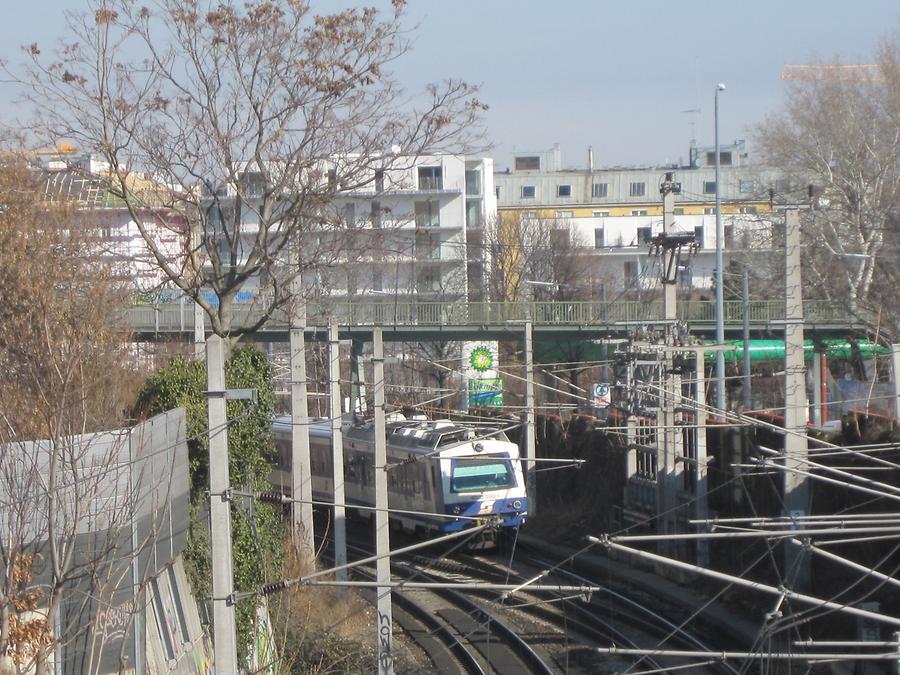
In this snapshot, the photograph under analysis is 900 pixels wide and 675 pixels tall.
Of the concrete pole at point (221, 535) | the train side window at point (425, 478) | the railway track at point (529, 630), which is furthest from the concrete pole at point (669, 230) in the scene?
the concrete pole at point (221, 535)

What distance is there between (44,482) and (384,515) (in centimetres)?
501

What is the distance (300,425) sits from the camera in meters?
18.9

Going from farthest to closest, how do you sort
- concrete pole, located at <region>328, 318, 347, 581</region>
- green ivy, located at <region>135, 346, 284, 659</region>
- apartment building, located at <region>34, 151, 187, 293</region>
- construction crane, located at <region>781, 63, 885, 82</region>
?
construction crane, located at <region>781, 63, 885, 82</region>
concrete pole, located at <region>328, 318, 347, 581</region>
apartment building, located at <region>34, 151, 187, 293</region>
green ivy, located at <region>135, 346, 284, 659</region>

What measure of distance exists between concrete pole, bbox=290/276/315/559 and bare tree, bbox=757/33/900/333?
1939cm

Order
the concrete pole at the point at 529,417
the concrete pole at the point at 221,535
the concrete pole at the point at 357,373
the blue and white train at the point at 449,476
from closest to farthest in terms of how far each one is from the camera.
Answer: the concrete pole at the point at 221,535 < the concrete pole at the point at 529,417 < the blue and white train at the point at 449,476 < the concrete pole at the point at 357,373

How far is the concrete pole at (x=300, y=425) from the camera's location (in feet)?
56.6

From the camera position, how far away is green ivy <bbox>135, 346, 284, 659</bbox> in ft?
46.3

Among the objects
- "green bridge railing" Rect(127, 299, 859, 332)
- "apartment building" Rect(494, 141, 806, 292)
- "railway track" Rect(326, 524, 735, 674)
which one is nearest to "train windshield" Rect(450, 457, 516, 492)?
"railway track" Rect(326, 524, 735, 674)

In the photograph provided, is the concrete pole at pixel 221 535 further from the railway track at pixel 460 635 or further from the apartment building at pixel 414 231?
the apartment building at pixel 414 231

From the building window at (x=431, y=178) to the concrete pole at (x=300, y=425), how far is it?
34962 mm

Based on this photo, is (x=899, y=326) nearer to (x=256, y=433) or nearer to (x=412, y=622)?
(x=412, y=622)

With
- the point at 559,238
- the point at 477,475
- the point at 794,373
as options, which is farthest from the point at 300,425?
the point at 559,238

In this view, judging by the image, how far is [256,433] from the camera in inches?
632

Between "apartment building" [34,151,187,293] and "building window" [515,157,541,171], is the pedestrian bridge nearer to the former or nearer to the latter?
"apartment building" [34,151,187,293]
